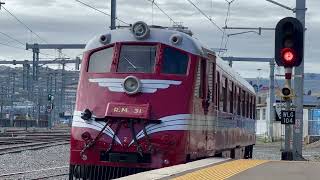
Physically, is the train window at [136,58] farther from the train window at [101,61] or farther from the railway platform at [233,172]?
the railway platform at [233,172]

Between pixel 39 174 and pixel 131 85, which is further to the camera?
pixel 39 174

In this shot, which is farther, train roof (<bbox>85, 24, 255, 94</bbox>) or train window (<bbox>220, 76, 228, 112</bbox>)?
train window (<bbox>220, 76, 228, 112</bbox>)

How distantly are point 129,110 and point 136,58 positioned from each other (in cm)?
128

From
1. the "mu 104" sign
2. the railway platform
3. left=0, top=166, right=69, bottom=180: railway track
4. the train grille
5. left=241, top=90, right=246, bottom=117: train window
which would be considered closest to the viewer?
the railway platform

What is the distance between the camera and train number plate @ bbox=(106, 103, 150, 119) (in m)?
13.1

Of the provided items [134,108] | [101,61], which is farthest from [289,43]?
[101,61]

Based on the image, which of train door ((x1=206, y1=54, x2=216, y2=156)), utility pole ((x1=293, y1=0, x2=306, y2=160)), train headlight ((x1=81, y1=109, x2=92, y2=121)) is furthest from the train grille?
utility pole ((x1=293, y1=0, x2=306, y2=160))

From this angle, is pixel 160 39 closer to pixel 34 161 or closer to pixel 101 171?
pixel 101 171

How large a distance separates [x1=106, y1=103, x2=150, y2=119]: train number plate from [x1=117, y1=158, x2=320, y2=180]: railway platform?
133 cm

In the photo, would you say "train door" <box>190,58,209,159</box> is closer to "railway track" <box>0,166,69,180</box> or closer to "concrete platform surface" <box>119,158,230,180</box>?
"concrete platform surface" <box>119,158,230,180</box>

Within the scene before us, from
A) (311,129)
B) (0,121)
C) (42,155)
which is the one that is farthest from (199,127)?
(0,121)

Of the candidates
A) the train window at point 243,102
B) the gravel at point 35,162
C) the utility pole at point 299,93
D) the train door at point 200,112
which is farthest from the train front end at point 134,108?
the train window at point 243,102

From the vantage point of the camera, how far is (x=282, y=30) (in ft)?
46.1

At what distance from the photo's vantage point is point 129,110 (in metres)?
13.2
